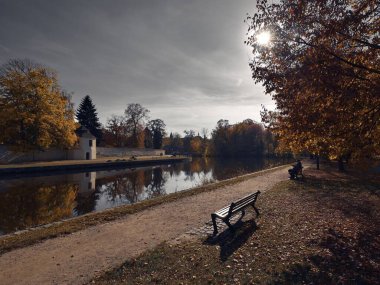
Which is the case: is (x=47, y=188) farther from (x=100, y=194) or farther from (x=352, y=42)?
(x=352, y=42)

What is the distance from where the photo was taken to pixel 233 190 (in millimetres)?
16188

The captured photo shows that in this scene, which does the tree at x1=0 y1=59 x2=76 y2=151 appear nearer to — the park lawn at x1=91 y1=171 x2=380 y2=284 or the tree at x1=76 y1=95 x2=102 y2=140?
the tree at x1=76 y1=95 x2=102 y2=140

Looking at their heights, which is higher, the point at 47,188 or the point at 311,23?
the point at 311,23

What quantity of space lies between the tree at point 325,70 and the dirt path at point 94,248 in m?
5.16

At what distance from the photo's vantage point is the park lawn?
17.3ft

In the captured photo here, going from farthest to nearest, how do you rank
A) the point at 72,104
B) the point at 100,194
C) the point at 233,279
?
1. the point at 72,104
2. the point at 100,194
3. the point at 233,279

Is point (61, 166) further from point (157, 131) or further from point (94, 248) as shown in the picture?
point (157, 131)

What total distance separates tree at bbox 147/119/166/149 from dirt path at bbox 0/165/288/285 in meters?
78.5

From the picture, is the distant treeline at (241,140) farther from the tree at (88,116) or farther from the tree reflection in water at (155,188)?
the tree reflection in water at (155,188)

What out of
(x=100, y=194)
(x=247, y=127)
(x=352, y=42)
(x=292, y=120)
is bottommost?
(x=100, y=194)

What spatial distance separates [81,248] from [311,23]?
9067 millimetres

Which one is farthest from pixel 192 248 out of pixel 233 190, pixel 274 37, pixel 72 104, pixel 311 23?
pixel 72 104

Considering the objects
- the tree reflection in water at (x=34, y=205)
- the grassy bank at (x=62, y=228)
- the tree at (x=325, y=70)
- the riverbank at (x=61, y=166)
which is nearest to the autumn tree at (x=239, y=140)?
the riverbank at (x=61, y=166)

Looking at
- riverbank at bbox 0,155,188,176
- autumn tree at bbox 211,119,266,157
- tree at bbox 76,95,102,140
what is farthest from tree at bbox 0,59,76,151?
autumn tree at bbox 211,119,266,157
